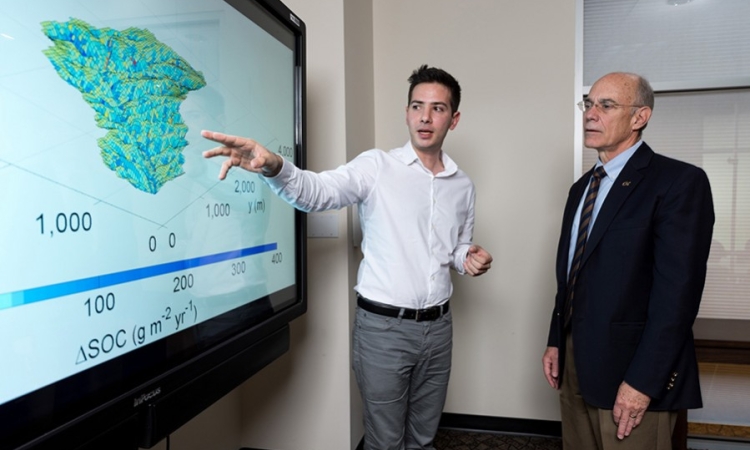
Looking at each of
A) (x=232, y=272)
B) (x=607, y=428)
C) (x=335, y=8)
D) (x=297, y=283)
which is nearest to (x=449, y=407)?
(x=607, y=428)

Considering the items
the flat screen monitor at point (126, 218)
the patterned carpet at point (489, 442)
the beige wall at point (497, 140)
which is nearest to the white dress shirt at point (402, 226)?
the flat screen monitor at point (126, 218)

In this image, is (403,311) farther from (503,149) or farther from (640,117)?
(503,149)

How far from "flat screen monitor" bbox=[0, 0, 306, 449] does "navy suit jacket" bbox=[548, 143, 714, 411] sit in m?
1.02

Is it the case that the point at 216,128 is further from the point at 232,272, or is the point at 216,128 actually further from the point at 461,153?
the point at 461,153

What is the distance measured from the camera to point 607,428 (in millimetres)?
1391

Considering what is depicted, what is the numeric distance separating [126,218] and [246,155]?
0.96ft

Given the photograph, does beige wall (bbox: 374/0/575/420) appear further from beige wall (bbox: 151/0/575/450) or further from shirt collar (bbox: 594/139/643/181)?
shirt collar (bbox: 594/139/643/181)

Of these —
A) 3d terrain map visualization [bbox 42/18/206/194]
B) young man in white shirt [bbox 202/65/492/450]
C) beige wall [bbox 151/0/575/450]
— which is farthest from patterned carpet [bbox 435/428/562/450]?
3d terrain map visualization [bbox 42/18/206/194]

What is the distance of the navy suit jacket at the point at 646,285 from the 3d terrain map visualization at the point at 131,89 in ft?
4.07

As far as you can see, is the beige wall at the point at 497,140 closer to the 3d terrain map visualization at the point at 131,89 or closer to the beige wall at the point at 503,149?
the beige wall at the point at 503,149

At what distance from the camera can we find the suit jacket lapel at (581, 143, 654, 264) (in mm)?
1384

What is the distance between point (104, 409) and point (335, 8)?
173 centimetres

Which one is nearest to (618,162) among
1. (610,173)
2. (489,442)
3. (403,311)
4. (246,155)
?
(610,173)

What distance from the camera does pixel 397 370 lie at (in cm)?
152
